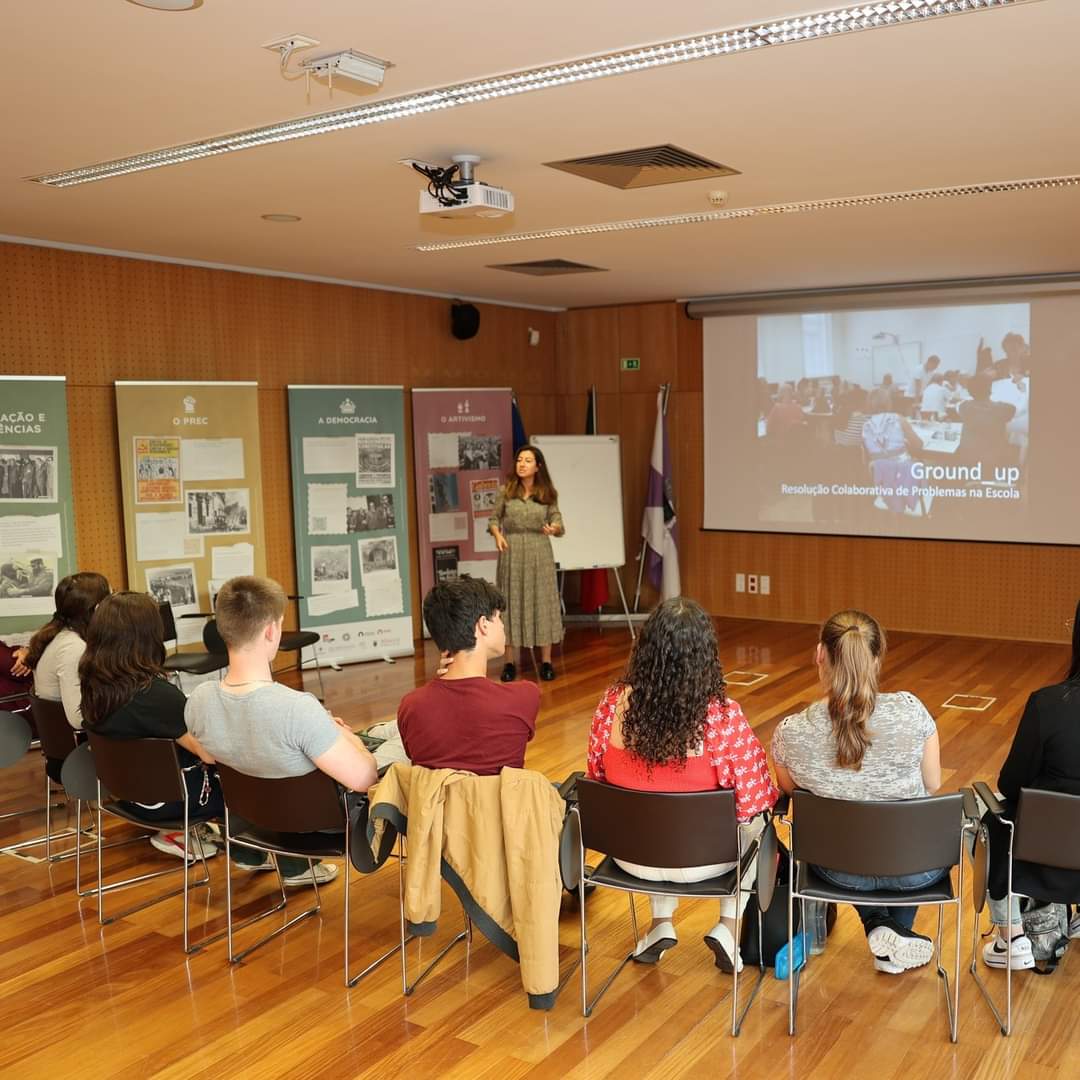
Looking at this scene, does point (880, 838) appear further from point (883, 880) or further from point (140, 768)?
point (140, 768)

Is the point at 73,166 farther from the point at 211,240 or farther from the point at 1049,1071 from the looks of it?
the point at 1049,1071

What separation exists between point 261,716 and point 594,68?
7.13ft

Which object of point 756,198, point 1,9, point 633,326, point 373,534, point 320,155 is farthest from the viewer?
point 633,326

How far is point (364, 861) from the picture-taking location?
10.6 feet

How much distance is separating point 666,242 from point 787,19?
369cm

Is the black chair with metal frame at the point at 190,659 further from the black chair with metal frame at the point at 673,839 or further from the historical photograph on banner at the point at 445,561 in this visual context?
the black chair with metal frame at the point at 673,839

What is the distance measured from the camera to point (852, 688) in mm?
3047

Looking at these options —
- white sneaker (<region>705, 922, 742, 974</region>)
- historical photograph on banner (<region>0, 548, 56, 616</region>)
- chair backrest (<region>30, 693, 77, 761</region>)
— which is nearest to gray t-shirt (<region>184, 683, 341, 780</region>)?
chair backrest (<region>30, 693, 77, 761</region>)

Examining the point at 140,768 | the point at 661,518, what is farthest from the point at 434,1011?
the point at 661,518

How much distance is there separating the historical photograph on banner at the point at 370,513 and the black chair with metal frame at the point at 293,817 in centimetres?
473

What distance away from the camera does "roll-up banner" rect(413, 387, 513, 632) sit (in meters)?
8.83

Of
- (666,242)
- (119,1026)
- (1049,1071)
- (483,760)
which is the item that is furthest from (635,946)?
(666,242)

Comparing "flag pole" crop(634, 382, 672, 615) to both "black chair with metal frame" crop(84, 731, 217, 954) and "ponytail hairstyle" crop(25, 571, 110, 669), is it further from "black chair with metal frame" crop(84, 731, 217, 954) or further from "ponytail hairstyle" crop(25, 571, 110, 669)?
"black chair with metal frame" crop(84, 731, 217, 954)

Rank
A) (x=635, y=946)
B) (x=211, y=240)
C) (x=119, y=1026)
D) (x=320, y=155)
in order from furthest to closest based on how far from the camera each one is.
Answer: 1. (x=211, y=240)
2. (x=320, y=155)
3. (x=635, y=946)
4. (x=119, y=1026)
